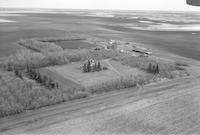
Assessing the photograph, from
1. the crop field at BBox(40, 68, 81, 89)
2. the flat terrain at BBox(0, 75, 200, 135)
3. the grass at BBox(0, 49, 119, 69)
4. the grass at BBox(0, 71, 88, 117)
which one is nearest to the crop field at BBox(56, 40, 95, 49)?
the grass at BBox(0, 49, 119, 69)

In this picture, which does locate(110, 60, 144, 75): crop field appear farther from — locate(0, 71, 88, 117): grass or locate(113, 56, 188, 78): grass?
locate(0, 71, 88, 117): grass

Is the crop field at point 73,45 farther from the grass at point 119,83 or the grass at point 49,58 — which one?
the grass at point 119,83

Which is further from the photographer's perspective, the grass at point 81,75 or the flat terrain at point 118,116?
the grass at point 81,75

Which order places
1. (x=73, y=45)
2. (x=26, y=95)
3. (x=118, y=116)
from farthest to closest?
(x=73, y=45) → (x=26, y=95) → (x=118, y=116)

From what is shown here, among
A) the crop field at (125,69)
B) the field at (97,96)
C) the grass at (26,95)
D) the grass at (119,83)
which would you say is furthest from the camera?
the crop field at (125,69)

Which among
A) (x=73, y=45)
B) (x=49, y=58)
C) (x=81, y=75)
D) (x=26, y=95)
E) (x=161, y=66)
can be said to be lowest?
(x=161, y=66)

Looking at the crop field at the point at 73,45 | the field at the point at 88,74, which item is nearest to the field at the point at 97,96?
the field at the point at 88,74

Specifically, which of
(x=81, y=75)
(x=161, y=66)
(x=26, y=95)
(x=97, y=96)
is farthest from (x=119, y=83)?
(x=161, y=66)

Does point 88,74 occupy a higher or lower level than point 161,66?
higher

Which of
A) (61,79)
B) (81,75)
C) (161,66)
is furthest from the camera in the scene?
(161,66)

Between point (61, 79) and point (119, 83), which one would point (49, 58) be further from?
point (119, 83)

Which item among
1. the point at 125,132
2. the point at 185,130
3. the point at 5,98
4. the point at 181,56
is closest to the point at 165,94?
the point at 185,130
